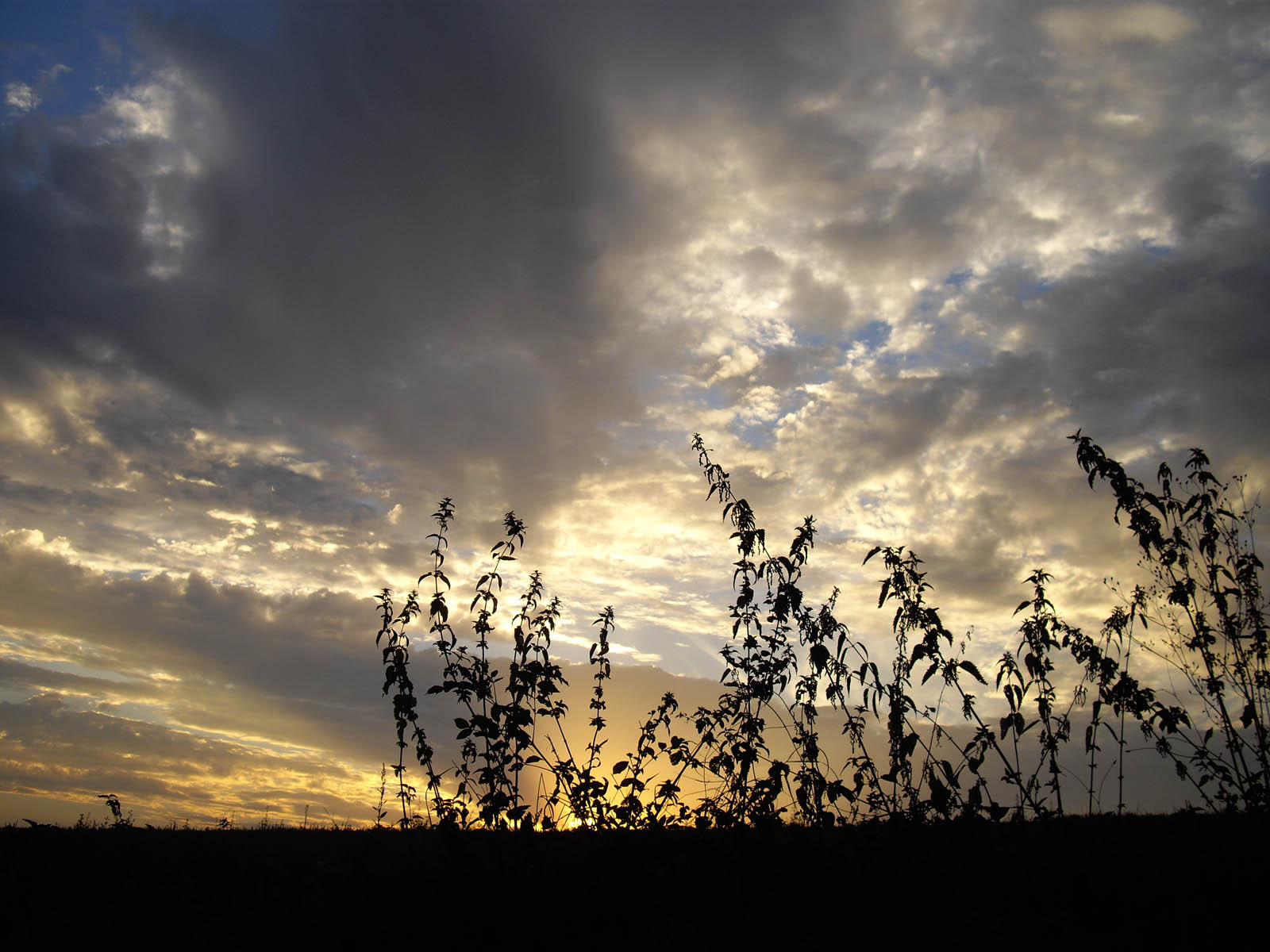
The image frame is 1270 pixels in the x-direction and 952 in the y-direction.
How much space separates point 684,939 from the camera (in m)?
4.32

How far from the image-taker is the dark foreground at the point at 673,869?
4.78 metres

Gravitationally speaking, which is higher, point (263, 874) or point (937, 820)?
point (937, 820)

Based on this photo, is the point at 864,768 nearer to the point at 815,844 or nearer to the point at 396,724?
the point at 815,844

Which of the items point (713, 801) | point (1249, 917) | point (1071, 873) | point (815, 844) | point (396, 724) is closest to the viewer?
point (1249, 917)

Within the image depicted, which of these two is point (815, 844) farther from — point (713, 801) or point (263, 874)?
point (263, 874)

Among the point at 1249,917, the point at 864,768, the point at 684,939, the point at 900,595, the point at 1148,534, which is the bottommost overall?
the point at 684,939

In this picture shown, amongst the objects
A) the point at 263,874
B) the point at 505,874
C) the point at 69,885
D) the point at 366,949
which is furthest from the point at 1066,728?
the point at 69,885

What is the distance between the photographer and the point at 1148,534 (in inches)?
258

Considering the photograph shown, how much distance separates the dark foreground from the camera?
478cm

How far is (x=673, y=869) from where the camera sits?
5.05m

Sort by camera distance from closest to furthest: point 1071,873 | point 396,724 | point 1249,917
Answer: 1. point 1249,917
2. point 1071,873
3. point 396,724

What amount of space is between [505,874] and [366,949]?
110 cm

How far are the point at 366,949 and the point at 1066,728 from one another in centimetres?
752

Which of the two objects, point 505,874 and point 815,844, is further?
point 815,844
